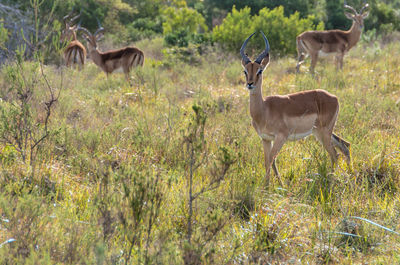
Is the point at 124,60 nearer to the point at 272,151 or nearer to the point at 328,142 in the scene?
the point at 328,142

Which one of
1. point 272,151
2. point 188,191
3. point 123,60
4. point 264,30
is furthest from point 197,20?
point 188,191

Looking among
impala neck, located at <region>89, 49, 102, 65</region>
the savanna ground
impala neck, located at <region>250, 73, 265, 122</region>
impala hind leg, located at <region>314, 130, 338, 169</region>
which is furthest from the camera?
impala neck, located at <region>89, 49, 102, 65</region>

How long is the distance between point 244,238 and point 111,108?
4.32 meters

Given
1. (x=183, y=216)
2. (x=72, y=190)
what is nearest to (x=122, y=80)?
(x=72, y=190)

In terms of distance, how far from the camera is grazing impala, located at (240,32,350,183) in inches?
177

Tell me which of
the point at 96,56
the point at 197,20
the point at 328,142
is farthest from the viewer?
the point at 197,20

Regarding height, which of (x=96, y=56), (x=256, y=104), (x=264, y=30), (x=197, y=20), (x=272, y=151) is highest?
(x=256, y=104)

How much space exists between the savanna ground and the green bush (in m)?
5.69

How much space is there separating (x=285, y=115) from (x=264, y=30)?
27.3 feet

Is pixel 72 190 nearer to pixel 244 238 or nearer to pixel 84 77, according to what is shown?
pixel 244 238

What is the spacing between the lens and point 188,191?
3.58m

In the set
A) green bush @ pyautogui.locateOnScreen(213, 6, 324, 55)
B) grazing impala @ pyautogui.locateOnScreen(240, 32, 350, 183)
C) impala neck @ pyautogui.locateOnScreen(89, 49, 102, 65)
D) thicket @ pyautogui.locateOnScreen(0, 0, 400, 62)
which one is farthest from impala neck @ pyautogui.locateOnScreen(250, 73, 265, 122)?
green bush @ pyautogui.locateOnScreen(213, 6, 324, 55)

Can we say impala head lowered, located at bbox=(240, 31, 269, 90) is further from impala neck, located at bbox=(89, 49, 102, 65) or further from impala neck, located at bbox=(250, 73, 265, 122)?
impala neck, located at bbox=(89, 49, 102, 65)

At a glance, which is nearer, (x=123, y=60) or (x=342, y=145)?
(x=342, y=145)
